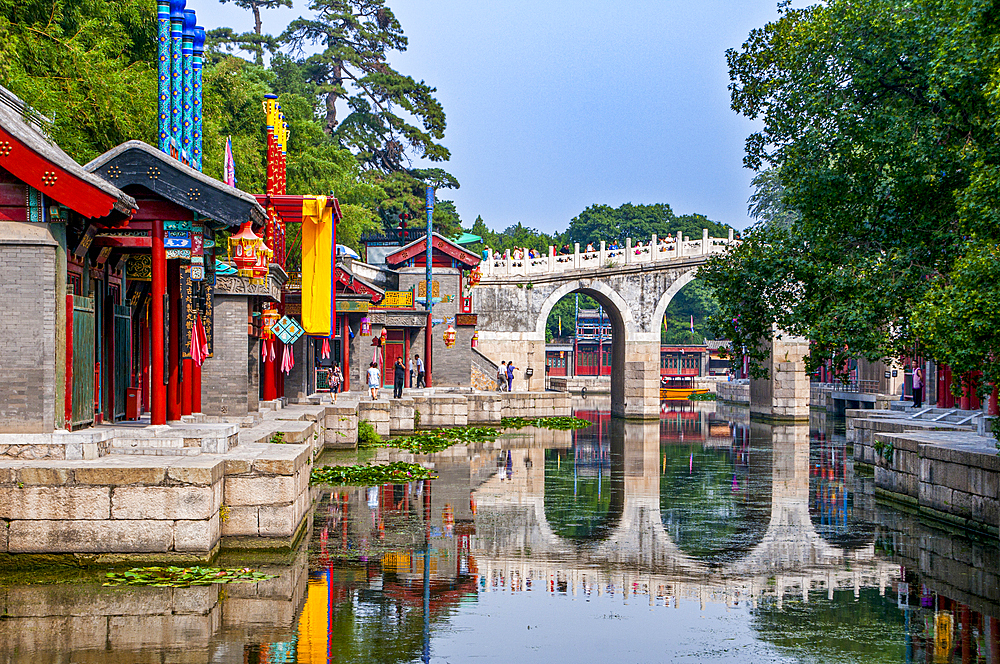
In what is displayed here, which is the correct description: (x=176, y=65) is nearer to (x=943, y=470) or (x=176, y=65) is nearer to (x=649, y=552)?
(x=649, y=552)

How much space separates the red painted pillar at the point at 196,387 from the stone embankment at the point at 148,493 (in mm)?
3745

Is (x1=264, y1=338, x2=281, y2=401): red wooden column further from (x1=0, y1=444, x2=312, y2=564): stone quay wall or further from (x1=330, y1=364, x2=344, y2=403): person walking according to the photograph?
(x1=0, y1=444, x2=312, y2=564): stone quay wall

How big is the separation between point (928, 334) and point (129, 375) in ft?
33.2

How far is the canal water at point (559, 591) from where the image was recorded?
784 cm

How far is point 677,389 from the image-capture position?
Result: 186 ft

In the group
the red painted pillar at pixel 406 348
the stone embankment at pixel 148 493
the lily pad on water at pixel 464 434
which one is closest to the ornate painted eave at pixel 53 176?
the stone embankment at pixel 148 493

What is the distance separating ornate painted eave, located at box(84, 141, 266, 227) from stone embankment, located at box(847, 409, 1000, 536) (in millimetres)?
9487

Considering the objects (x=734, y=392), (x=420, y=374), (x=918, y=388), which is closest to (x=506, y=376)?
(x=420, y=374)

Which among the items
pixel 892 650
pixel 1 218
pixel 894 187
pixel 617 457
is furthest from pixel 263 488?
pixel 617 457

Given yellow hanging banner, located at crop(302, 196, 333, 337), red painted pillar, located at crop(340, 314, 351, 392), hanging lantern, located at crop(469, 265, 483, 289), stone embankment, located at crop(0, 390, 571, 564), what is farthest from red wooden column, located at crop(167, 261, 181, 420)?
hanging lantern, located at crop(469, 265, 483, 289)

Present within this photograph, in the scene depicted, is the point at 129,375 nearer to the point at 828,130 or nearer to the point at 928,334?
the point at 928,334

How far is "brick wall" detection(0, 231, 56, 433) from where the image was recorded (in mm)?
10492

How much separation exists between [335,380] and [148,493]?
1705 cm

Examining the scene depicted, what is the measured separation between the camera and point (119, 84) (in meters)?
17.6
